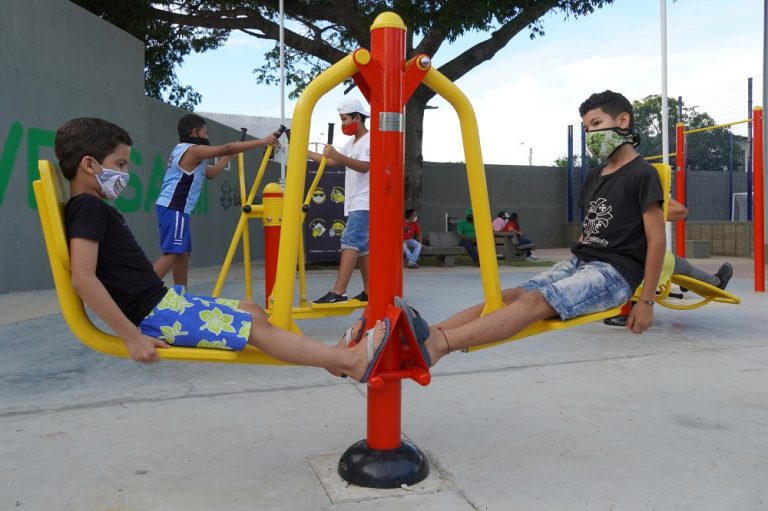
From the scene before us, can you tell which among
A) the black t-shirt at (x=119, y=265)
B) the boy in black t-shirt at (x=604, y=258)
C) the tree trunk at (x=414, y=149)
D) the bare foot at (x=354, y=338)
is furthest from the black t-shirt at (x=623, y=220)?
the tree trunk at (x=414, y=149)

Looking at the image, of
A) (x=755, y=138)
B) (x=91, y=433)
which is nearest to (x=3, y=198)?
(x=91, y=433)

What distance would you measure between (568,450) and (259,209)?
2.77 meters

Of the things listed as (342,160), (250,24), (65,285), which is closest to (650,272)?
(65,285)

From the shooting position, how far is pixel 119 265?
6.97ft

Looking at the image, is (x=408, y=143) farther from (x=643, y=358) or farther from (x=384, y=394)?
(x=384, y=394)

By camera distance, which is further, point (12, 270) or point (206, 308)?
point (12, 270)

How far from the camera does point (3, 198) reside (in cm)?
691

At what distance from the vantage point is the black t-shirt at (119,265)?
2.03 meters

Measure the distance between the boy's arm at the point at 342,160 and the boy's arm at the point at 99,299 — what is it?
188cm

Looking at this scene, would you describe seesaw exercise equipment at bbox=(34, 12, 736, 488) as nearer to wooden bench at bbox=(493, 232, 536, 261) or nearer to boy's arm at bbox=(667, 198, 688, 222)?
boy's arm at bbox=(667, 198, 688, 222)

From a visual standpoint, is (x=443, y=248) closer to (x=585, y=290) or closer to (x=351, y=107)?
(x=351, y=107)

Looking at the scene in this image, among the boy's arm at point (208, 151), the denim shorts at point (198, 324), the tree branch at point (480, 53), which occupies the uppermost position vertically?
the tree branch at point (480, 53)

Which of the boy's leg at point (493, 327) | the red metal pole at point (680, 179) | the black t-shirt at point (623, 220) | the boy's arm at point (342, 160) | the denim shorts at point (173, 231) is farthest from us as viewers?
the red metal pole at point (680, 179)

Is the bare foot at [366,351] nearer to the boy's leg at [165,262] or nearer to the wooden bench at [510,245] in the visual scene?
the boy's leg at [165,262]
